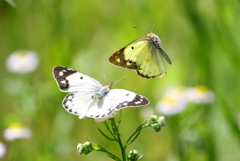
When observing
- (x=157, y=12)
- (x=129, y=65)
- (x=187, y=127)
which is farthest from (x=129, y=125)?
(x=129, y=65)

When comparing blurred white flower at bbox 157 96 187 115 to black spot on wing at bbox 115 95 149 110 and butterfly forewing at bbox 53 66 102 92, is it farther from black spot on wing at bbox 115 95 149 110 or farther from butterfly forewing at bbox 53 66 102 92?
black spot on wing at bbox 115 95 149 110

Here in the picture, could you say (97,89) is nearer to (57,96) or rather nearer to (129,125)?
(57,96)

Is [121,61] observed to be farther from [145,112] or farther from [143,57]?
[145,112]

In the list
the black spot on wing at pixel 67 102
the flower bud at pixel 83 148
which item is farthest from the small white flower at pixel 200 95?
the flower bud at pixel 83 148

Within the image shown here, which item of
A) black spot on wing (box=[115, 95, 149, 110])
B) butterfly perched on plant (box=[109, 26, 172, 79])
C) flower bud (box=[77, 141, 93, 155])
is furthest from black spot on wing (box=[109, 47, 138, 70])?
flower bud (box=[77, 141, 93, 155])

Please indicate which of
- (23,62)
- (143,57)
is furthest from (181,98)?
(23,62)

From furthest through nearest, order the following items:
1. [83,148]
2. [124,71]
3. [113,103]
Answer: [124,71] < [113,103] < [83,148]

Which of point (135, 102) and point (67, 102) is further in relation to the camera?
point (67, 102)
